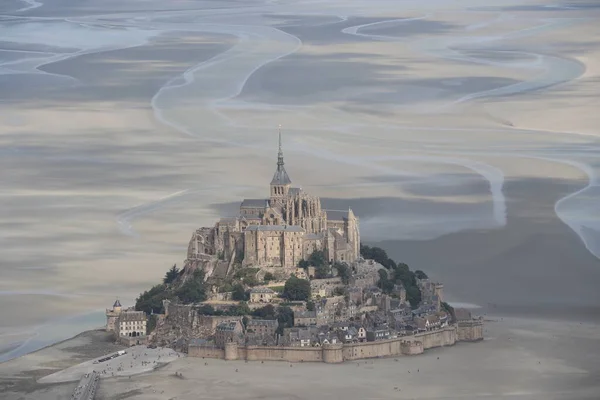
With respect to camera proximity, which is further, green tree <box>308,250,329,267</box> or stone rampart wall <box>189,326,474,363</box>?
green tree <box>308,250,329,267</box>

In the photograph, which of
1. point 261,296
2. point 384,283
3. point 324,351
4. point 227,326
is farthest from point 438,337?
point 227,326

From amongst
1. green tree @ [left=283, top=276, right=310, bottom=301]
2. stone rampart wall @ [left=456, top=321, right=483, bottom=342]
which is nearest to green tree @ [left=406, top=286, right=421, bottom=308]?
stone rampart wall @ [left=456, top=321, right=483, bottom=342]

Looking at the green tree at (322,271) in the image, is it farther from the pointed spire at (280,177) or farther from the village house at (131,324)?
the village house at (131,324)

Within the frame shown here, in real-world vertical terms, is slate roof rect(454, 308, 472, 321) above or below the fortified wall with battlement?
above

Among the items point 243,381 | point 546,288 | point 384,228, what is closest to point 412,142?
point 384,228

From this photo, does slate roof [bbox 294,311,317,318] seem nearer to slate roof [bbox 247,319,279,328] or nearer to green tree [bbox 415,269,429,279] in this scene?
slate roof [bbox 247,319,279,328]

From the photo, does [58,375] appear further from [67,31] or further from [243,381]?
[67,31]
